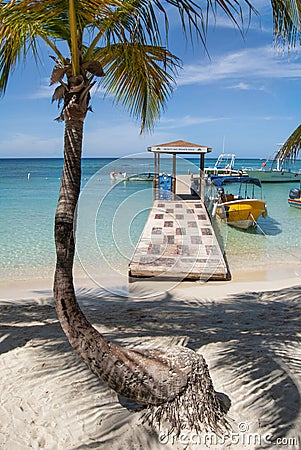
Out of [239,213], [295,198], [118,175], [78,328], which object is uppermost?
[78,328]

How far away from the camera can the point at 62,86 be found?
3.00m

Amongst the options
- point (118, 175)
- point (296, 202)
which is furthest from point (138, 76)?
point (118, 175)

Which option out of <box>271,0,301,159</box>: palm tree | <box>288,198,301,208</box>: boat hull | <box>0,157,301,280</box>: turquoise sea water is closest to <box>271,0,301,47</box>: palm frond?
<box>271,0,301,159</box>: palm tree

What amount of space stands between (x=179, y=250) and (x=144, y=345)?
521cm

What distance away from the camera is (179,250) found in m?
9.38

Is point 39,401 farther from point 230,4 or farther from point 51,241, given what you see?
point 51,241

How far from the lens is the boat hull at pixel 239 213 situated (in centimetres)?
1589

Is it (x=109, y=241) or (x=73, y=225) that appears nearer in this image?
(x=73, y=225)

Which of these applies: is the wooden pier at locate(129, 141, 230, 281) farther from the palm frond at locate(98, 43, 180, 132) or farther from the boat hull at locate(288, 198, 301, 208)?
the boat hull at locate(288, 198, 301, 208)

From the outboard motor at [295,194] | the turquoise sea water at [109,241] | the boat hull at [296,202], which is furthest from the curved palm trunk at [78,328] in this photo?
the outboard motor at [295,194]

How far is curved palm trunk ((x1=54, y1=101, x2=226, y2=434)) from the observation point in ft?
9.41

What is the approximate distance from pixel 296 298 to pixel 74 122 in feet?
15.8

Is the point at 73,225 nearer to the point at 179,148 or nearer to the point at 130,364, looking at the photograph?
the point at 130,364

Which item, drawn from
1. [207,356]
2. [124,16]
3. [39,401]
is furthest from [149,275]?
[124,16]
